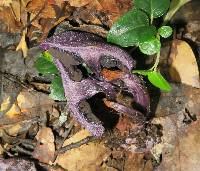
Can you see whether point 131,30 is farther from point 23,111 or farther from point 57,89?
point 23,111

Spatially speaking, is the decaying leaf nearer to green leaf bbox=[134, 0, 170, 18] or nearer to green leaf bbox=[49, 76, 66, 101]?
green leaf bbox=[49, 76, 66, 101]

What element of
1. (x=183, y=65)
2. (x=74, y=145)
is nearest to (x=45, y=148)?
(x=74, y=145)

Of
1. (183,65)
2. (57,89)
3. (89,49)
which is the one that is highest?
(89,49)

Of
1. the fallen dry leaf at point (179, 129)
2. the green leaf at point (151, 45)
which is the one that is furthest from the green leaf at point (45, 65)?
the fallen dry leaf at point (179, 129)

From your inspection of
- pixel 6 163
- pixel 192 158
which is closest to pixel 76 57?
pixel 6 163

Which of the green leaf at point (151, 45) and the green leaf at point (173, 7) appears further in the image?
the green leaf at point (173, 7)

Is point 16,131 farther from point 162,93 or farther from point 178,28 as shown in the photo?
point 178,28

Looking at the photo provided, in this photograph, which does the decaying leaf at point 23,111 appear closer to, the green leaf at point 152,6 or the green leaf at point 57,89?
the green leaf at point 57,89
